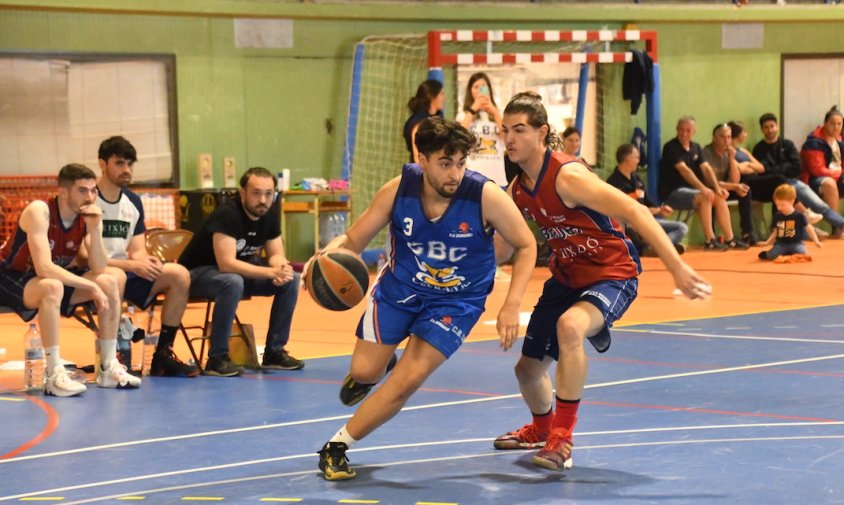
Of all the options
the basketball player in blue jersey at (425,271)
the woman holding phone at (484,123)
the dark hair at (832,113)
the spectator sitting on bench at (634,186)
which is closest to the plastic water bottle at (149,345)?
the basketball player in blue jersey at (425,271)

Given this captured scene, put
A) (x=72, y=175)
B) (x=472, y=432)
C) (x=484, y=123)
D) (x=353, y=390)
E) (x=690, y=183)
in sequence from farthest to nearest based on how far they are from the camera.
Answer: (x=690, y=183) < (x=484, y=123) < (x=72, y=175) < (x=472, y=432) < (x=353, y=390)

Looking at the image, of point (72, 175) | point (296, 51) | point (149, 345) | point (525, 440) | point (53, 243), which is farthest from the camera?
point (296, 51)

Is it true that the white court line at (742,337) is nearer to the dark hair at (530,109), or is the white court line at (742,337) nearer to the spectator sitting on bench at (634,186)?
the dark hair at (530,109)

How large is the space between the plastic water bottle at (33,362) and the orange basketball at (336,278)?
281 cm

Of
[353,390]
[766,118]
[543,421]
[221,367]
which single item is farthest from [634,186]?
[353,390]

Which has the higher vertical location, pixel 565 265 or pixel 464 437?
pixel 565 265

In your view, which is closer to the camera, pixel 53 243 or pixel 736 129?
pixel 53 243

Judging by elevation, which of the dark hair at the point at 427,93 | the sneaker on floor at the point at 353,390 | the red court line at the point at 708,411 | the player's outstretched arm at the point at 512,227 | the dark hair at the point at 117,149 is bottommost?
the red court line at the point at 708,411

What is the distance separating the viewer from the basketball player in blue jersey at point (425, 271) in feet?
19.1

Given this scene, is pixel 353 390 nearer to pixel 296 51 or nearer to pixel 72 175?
pixel 72 175

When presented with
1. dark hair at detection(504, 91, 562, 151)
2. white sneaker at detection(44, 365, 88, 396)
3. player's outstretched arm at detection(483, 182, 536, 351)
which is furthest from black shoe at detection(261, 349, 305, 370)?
dark hair at detection(504, 91, 562, 151)

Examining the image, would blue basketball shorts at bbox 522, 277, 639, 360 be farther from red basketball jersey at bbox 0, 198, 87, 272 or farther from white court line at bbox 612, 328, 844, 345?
white court line at bbox 612, 328, 844, 345

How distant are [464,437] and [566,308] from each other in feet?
2.98

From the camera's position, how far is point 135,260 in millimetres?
8727
